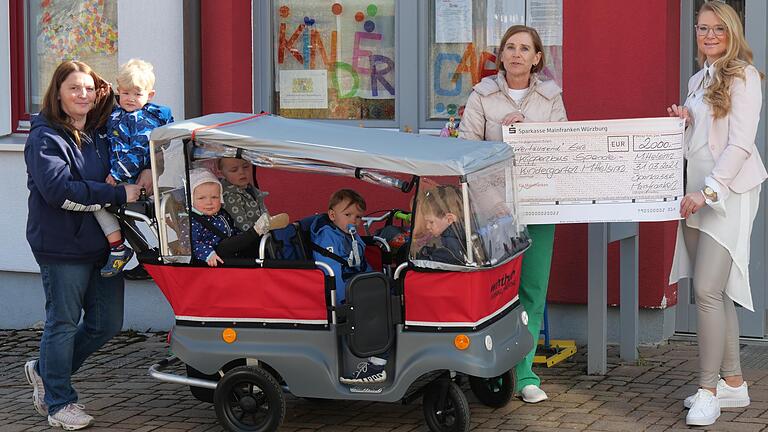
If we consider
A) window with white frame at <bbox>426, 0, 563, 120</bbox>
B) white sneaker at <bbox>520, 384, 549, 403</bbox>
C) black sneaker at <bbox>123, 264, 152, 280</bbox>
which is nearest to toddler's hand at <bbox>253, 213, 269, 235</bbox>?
black sneaker at <bbox>123, 264, 152, 280</bbox>

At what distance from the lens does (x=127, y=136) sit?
651 centimetres

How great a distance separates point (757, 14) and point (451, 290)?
3253 millimetres

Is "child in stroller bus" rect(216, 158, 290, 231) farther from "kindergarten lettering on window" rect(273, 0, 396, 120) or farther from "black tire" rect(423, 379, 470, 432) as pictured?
"kindergarten lettering on window" rect(273, 0, 396, 120)

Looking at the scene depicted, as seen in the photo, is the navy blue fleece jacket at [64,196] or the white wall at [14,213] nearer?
the navy blue fleece jacket at [64,196]

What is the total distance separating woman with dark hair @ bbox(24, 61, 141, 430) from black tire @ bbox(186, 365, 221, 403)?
1.78ft

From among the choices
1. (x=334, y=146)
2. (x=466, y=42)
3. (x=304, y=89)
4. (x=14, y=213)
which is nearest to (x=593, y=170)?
(x=334, y=146)

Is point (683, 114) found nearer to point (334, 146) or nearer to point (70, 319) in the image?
point (334, 146)

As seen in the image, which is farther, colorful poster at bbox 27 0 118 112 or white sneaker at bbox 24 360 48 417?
colorful poster at bbox 27 0 118 112

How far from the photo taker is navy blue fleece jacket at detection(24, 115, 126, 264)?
623 centimetres

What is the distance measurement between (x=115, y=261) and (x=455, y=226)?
181 centimetres

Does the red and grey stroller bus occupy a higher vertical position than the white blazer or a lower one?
lower

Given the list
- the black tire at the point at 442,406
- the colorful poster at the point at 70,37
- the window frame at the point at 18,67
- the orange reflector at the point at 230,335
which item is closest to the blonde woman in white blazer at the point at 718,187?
the black tire at the point at 442,406

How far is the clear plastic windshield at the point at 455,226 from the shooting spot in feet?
18.9

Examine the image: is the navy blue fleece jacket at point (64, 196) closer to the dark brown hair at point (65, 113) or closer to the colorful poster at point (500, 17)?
the dark brown hair at point (65, 113)
